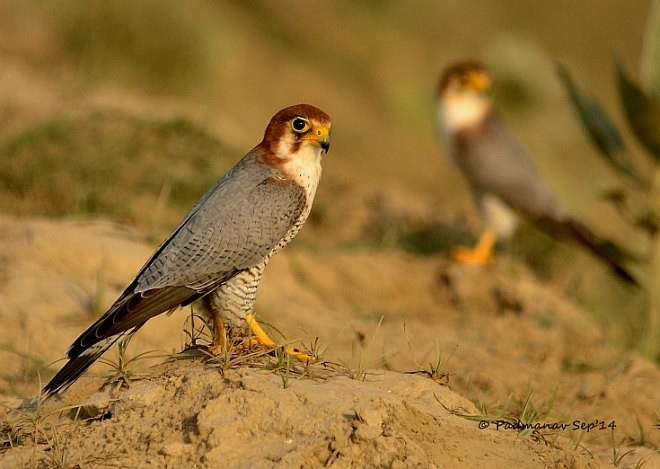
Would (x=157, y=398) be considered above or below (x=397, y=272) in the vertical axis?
above

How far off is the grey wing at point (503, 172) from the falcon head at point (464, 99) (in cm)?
13

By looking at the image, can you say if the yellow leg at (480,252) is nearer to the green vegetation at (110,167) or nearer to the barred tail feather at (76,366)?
the green vegetation at (110,167)

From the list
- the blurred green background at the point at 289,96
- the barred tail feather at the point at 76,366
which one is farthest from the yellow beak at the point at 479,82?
the barred tail feather at the point at 76,366

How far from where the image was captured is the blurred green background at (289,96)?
7.27 metres

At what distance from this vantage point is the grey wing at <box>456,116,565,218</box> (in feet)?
26.9

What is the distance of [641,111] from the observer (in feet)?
22.3

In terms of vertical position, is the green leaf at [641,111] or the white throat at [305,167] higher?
the green leaf at [641,111]

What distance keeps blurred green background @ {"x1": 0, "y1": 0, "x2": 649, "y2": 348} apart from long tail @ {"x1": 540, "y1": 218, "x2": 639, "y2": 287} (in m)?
0.28

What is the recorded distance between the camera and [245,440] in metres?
3.35

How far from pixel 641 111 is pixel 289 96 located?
6.94m

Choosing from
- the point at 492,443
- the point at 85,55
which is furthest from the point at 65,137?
the point at 492,443

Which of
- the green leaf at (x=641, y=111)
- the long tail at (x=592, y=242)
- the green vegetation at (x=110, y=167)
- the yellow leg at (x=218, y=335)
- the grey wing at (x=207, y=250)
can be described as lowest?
the green vegetation at (x=110, y=167)

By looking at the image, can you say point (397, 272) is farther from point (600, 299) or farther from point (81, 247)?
point (81, 247)

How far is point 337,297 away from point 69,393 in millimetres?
2964
